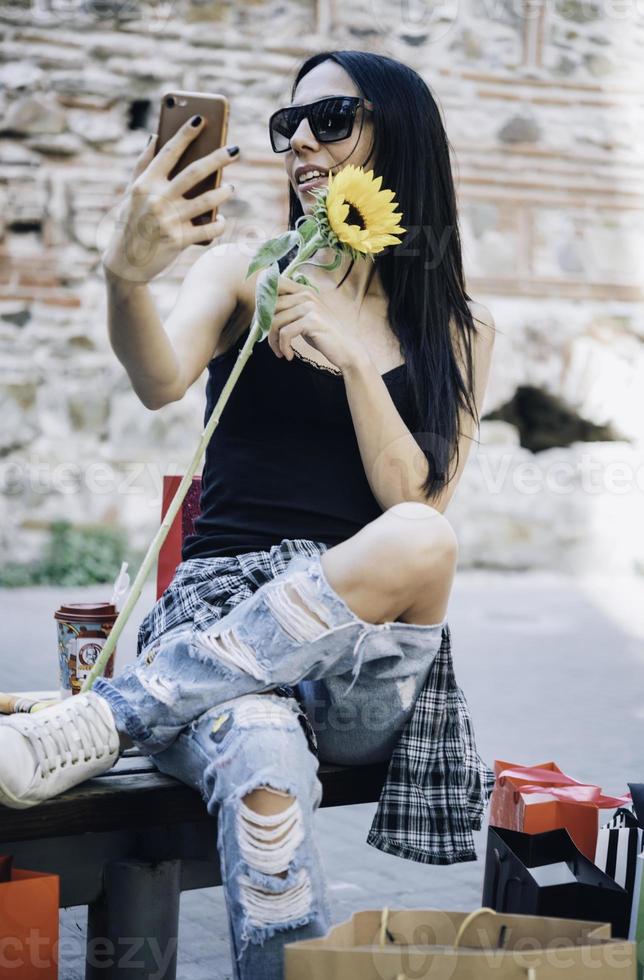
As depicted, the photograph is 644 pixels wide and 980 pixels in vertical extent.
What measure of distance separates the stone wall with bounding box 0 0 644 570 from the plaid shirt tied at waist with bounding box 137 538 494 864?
602 centimetres

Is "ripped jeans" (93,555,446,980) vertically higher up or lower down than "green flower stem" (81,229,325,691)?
lower down

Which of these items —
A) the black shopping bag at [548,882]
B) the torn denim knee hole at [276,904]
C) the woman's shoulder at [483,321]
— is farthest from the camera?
the woman's shoulder at [483,321]

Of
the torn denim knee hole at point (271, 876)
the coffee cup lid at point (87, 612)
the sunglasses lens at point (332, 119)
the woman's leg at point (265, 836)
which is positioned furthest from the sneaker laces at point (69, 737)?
the sunglasses lens at point (332, 119)

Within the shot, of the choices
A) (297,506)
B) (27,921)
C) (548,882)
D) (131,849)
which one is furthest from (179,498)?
(548,882)

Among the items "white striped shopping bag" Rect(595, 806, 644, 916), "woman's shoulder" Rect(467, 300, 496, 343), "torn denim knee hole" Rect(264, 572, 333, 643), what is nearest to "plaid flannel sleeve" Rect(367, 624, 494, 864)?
"white striped shopping bag" Rect(595, 806, 644, 916)

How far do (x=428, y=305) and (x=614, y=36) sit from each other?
794cm

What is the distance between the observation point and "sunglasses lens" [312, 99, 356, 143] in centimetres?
242

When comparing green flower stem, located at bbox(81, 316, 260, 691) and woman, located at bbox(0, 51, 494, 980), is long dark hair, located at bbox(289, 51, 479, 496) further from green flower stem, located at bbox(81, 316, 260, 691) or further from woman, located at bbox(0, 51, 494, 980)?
green flower stem, located at bbox(81, 316, 260, 691)

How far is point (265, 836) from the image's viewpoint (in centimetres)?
171

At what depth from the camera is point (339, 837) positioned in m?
3.55

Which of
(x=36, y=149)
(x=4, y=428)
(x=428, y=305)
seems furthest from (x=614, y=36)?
(x=428, y=305)

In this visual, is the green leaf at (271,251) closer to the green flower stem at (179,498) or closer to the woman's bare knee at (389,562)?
the green flower stem at (179,498)

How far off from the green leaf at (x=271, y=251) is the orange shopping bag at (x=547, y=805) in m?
1.10

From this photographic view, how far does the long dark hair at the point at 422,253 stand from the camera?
8.09 ft
